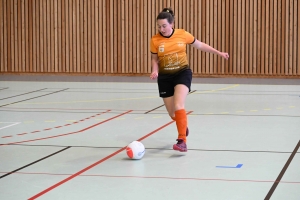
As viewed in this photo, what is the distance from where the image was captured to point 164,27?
6121mm

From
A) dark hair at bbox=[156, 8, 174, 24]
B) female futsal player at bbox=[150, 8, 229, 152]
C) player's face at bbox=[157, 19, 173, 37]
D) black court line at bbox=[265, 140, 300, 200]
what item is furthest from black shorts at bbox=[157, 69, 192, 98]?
black court line at bbox=[265, 140, 300, 200]

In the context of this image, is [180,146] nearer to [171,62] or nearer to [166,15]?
[171,62]

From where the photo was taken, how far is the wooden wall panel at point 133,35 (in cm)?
1434

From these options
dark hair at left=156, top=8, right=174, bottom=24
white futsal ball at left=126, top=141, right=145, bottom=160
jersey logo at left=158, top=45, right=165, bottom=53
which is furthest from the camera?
jersey logo at left=158, top=45, right=165, bottom=53

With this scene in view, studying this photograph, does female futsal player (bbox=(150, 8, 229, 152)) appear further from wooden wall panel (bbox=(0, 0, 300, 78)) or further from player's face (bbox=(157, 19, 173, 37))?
wooden wall panel (bbox=(0, 0, 300, 78))

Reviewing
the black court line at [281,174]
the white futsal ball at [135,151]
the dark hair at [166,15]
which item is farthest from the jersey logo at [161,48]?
the black court line at [281,174]

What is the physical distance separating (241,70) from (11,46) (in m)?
5.44

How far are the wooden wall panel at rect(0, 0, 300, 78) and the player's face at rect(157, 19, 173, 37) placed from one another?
8.49 meters

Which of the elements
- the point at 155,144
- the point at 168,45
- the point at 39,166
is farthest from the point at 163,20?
the point at 39,166

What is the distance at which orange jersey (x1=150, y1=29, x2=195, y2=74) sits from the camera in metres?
6.23

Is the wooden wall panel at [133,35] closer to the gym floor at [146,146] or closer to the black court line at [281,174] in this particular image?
the gym floor at [146,146]

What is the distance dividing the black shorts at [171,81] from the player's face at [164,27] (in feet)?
1.30

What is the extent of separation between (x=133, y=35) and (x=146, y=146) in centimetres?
879

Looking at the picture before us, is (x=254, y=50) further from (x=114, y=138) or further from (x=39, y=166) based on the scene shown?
(x=39, y=166)
